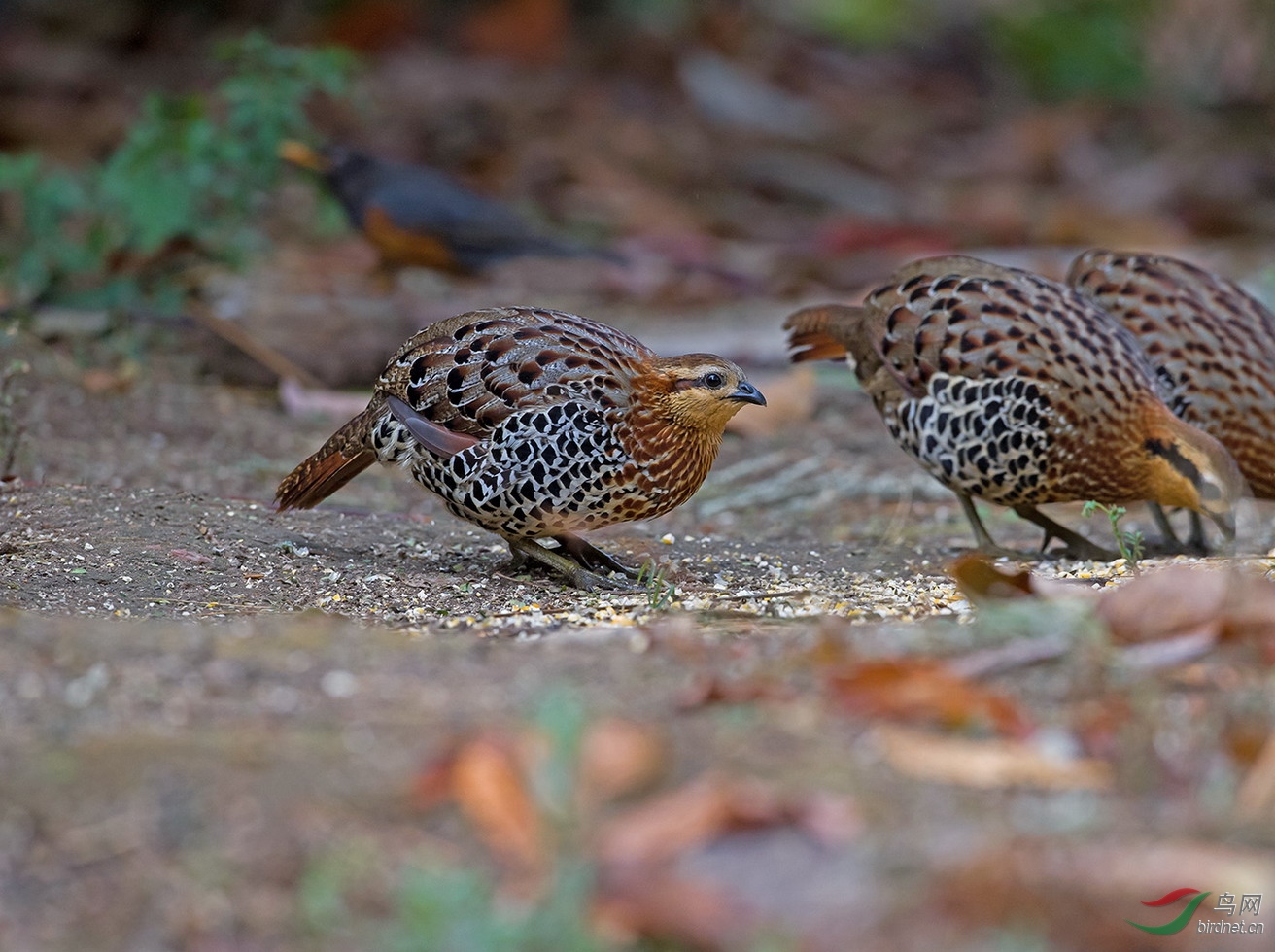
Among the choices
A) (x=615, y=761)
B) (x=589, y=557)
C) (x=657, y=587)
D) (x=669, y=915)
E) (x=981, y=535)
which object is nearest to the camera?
(x=669, y=915)

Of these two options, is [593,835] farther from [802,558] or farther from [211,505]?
[211,505]

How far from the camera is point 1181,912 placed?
8.42 ft

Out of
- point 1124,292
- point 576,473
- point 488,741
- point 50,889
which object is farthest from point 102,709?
point 1124,292

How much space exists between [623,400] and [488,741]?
2167mm

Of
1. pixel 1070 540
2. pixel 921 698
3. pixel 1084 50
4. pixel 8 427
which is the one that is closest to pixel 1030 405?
pixel 1070 540

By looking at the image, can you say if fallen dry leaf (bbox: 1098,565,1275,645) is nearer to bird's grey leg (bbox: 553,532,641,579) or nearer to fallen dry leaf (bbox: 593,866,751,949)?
fallen dry leaf (bbox: 593,866,751,949)

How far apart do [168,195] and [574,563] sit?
3.59 meters

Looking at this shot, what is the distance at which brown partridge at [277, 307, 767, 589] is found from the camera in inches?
191

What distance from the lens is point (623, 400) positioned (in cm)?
491

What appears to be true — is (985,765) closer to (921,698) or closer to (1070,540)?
(921,698)

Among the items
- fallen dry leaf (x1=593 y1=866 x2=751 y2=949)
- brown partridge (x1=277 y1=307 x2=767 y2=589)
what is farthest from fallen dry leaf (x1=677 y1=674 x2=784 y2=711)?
brown partridge (x1=277 y1=307 x2=767 y2=589)

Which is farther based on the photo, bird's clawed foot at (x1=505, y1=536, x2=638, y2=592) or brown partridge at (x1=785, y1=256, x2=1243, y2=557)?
brown partridge at (x1=785, y1=256, x2=1243, y2=557)

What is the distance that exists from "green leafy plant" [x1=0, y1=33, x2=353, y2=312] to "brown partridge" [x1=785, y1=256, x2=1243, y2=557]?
327 cm

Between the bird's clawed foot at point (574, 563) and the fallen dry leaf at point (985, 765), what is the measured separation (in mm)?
1997
